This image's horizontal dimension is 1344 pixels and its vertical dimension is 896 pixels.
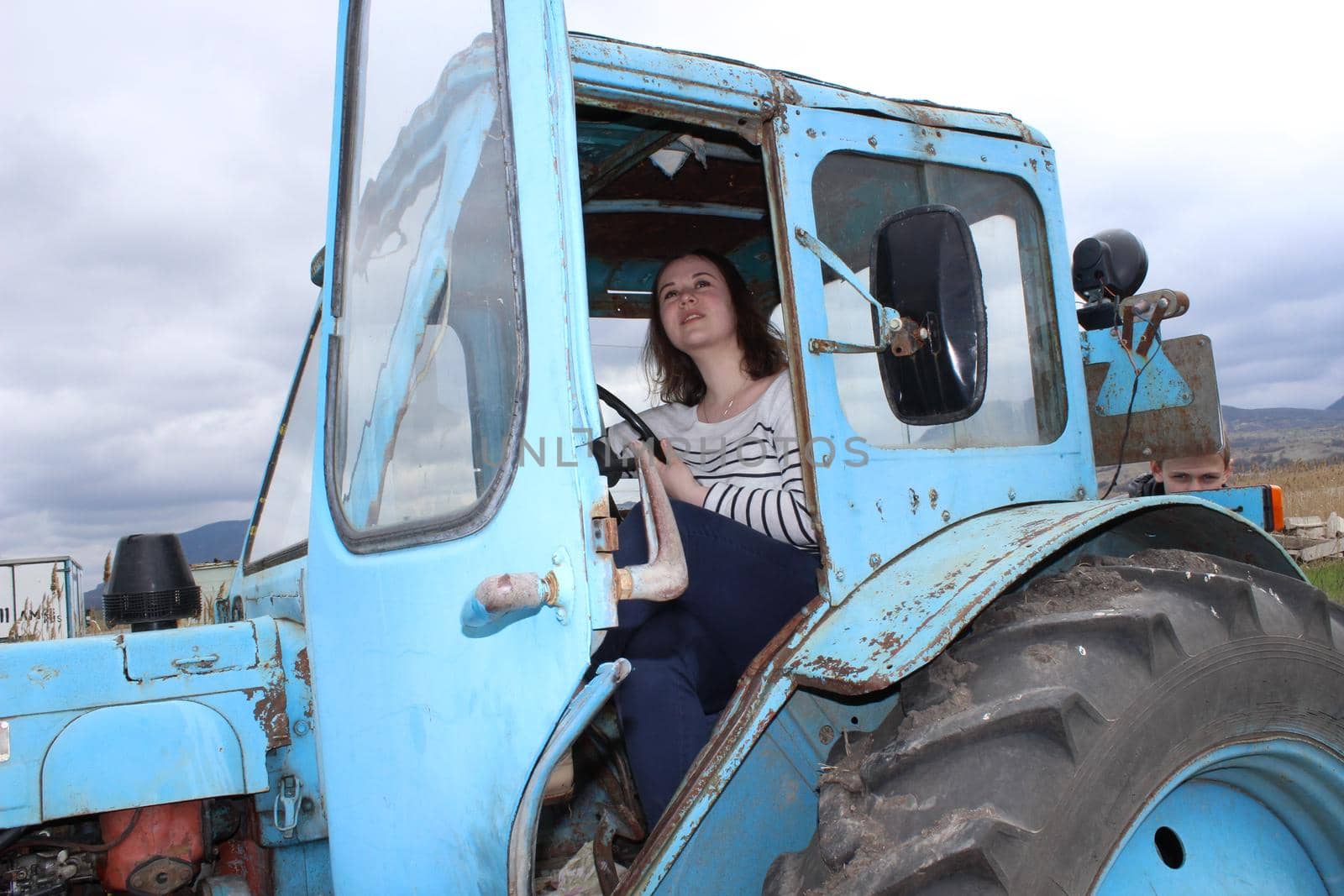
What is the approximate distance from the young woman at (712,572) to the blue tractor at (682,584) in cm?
21

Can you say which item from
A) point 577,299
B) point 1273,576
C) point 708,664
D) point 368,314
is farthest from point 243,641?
point 1273,576

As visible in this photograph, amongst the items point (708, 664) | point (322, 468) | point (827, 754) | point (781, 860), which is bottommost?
point (781, 860)

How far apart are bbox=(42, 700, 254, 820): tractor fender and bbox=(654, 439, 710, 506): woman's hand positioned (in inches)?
45.3

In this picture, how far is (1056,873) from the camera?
1433 mm

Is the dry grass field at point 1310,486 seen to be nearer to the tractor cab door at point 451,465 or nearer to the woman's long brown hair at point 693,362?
the woman's long brown hair at point 693,362

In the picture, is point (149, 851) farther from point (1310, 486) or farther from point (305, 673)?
point (1310, 486)

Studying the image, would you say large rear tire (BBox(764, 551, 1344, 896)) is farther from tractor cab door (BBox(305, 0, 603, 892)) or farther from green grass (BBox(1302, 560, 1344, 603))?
green grass (BBox(1302, 560, 1344, 603))

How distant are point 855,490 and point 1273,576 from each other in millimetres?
874

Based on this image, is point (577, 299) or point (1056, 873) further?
point (577, 299)

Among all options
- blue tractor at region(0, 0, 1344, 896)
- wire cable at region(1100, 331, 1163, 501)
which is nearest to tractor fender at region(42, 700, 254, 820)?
blue tractor at region(0, 0, 1344, 896)

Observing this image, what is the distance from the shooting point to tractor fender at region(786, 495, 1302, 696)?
5.14 ft

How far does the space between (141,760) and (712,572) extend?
1.34 meters

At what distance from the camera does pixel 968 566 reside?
174 cm

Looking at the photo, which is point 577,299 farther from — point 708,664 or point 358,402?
point 708,664
